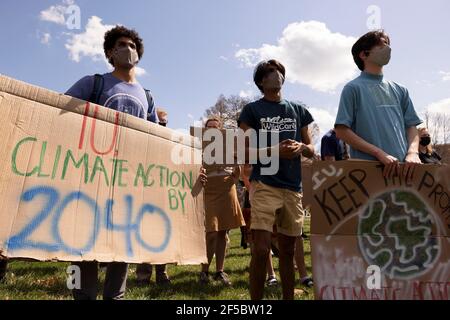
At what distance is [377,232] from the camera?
2506 mm

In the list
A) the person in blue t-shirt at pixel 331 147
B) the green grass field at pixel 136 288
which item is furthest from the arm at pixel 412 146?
the person in blue t-shirt at pixel 331 147

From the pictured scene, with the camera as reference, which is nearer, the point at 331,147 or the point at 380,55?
the point at 380,55

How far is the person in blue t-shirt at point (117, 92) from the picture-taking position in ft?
8.35

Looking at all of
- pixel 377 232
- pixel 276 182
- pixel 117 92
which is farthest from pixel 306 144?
pixel 117 92

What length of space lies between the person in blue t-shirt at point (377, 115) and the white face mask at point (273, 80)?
0.57 metres

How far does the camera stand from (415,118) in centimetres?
296

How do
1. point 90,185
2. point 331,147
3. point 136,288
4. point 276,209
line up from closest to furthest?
point 90,185
point 276,209
point 136,288
point 331,147

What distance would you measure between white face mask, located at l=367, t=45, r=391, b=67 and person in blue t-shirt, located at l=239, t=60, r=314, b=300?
2.30 feet

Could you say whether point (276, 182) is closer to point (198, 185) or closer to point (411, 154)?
point (198, 185)

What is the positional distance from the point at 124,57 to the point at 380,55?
1787 millimetres

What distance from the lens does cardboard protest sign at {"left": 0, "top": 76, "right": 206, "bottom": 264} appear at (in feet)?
7.03

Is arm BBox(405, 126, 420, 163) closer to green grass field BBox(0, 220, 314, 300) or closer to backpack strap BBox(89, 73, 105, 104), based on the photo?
green grass field BBox(0, 220, 314, 300)

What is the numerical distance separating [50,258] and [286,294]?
1757 mm
